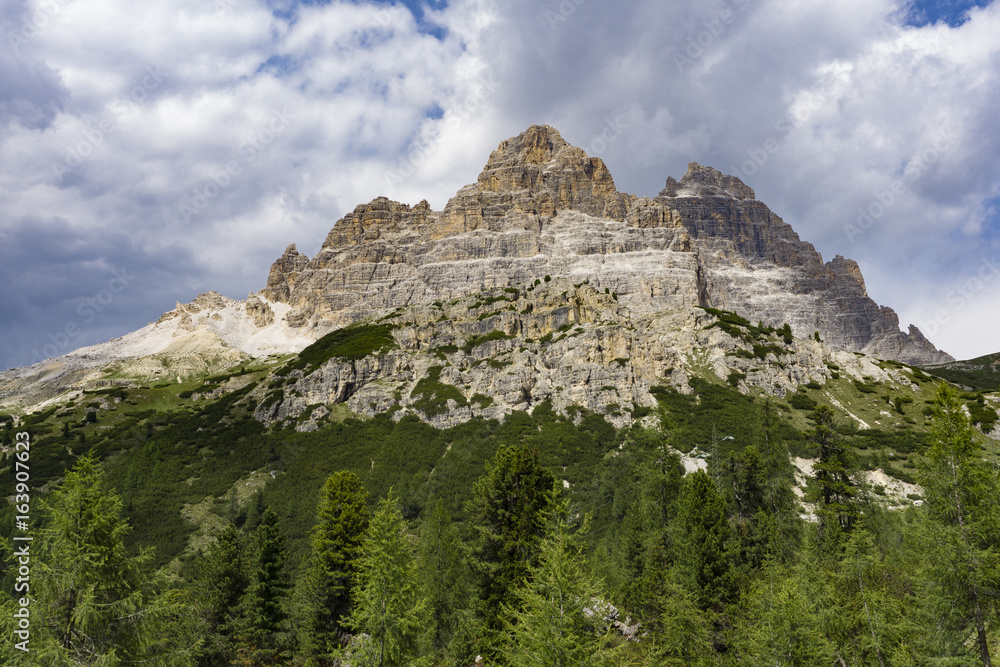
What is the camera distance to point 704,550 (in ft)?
103

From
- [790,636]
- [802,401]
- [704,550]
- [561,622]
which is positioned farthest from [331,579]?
[802,401]

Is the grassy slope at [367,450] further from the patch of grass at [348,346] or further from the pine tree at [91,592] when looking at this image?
the pine tree at [91,592]

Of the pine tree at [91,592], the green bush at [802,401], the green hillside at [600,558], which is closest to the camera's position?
the pine tree at [91,592]

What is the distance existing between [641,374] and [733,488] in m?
88.3

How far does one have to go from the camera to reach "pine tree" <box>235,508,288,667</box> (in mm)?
29484

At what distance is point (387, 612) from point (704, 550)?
21292 millimetres

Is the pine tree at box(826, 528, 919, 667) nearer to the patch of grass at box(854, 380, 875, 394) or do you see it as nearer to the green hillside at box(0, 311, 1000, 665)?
the green hillside at box(0, 311, 1000, 665)

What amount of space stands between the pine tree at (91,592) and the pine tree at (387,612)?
581 cm

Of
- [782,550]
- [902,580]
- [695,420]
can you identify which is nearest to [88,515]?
[902,580]

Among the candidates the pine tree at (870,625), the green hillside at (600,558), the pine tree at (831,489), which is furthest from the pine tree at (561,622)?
the pine tree at (831,489)

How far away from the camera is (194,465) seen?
375 feet

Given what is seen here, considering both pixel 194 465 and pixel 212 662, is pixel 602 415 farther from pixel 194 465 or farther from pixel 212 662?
pixel 212 662

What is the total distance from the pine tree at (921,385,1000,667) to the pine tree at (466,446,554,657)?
14773 mm

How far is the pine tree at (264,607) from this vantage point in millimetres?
29484
